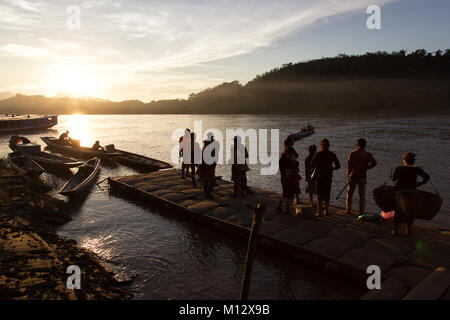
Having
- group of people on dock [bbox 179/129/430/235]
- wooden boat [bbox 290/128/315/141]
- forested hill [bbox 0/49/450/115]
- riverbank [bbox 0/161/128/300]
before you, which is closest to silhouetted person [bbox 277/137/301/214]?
group of people on dock [bbox 179/129/430/235]

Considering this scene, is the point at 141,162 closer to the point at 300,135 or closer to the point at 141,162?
the point at 141,162

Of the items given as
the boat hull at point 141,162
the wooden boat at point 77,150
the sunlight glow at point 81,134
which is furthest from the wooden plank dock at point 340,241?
the sunlight glow at point 81,134

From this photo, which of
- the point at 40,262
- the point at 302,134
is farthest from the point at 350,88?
the point at 40,262

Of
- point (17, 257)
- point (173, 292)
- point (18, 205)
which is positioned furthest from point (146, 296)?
point (18, 205)

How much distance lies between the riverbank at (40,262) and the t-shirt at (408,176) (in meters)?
7.21

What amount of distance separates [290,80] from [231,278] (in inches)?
6781

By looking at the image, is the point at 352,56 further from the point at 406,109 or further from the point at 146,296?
the point at 146,296

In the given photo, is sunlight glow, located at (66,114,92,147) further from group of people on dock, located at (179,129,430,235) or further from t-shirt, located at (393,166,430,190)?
t-shirt, located at (393,166,430,190)

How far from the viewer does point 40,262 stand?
21.1 feet

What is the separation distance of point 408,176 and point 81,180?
16529 millimetres

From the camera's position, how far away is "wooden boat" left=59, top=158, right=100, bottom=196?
14043mm

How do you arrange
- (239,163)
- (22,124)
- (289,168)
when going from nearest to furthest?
(289,168) → (239,163) → (22,124)

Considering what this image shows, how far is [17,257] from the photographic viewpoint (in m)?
6.39

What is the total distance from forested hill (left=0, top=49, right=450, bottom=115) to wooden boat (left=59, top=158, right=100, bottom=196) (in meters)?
122
